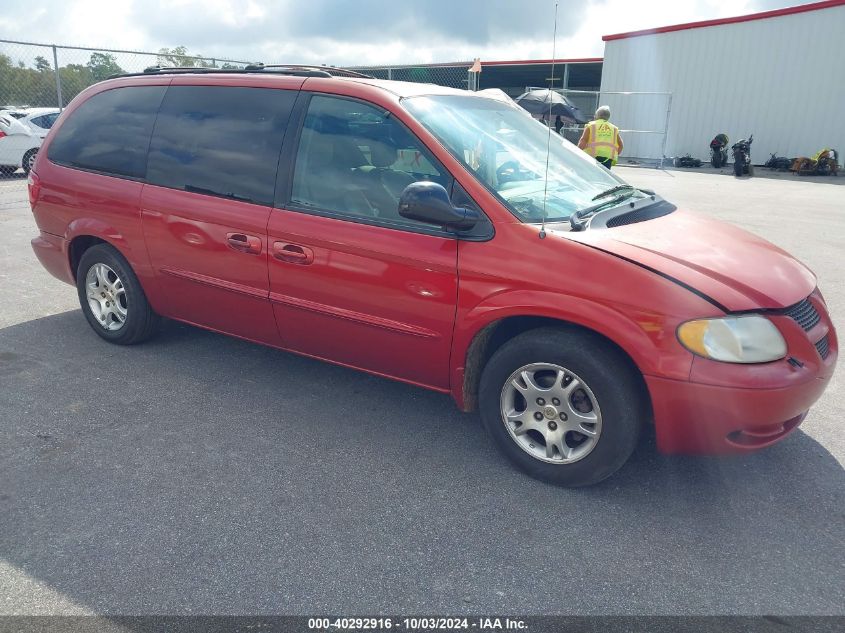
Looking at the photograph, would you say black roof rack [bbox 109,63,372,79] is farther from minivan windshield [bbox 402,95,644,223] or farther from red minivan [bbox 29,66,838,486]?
minivan windshield [bbox 402,95,644,223]

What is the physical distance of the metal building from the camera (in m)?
20.1

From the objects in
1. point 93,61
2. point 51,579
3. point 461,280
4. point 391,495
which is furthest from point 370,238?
point 93,61

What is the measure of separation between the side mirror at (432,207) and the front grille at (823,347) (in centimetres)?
159

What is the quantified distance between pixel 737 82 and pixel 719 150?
2.43m

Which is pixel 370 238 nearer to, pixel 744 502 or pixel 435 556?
pixel 435 556

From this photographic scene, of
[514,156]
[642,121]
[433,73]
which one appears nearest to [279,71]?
[514,156]

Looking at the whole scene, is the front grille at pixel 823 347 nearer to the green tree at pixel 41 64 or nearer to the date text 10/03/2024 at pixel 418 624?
the date text 10/03/2024 at pixel 418 624

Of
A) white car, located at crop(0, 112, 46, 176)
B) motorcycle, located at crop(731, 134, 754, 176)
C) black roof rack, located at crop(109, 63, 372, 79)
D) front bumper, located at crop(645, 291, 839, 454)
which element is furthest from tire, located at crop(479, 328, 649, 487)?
motorcycle, located at crop(731, 134, 754, 176)

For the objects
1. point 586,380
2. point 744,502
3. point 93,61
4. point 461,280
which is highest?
point 93,61

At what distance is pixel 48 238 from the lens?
4664mm

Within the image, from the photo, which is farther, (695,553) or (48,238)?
(48,238)

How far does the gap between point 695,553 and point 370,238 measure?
1.98 meters

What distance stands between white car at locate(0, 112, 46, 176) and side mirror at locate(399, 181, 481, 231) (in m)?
12.8

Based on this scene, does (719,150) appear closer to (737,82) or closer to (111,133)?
(737,82)
